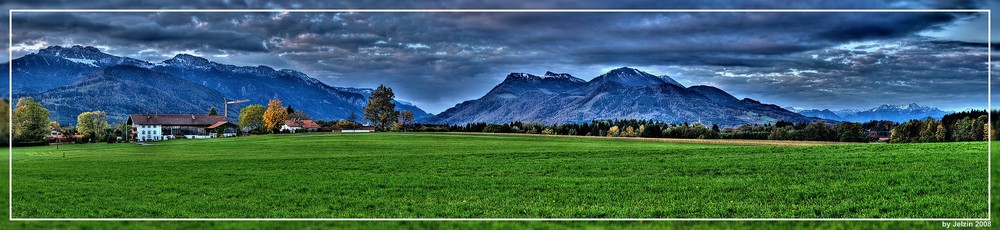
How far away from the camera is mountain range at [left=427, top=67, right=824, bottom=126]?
954 centimetres

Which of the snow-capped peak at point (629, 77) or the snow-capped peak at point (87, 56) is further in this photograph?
the snow-capped peak at point (629, 77)

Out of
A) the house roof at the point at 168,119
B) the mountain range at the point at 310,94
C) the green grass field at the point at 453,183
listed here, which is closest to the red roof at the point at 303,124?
the green grass field at the point at 453,183

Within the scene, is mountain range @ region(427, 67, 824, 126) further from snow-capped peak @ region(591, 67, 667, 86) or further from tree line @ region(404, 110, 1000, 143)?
tree line @ region(404, 110, 1000, 143)

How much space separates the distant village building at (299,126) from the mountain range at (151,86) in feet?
4.74

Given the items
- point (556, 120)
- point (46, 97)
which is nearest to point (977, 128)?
point (556, 120)

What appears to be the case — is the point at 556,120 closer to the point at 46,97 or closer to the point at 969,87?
the point at 969,87

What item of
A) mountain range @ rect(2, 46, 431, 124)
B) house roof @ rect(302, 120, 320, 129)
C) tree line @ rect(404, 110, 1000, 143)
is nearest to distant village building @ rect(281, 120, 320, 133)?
house roof @ rect(302, 120, 320, 129)

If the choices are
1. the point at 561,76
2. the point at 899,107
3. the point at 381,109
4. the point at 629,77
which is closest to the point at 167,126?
the point at 381,109

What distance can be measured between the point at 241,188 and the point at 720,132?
29.1 feet

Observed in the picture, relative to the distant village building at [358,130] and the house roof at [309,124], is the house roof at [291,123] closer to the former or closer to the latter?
the house roof at [309,124]

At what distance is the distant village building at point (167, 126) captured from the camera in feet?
29.2

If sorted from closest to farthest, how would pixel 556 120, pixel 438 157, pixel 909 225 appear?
1. pixel 909 225
2. pixel 556 120
3. pixel 438 157

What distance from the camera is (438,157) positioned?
17875 millimetres

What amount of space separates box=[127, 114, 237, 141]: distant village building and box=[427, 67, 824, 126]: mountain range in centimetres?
359
